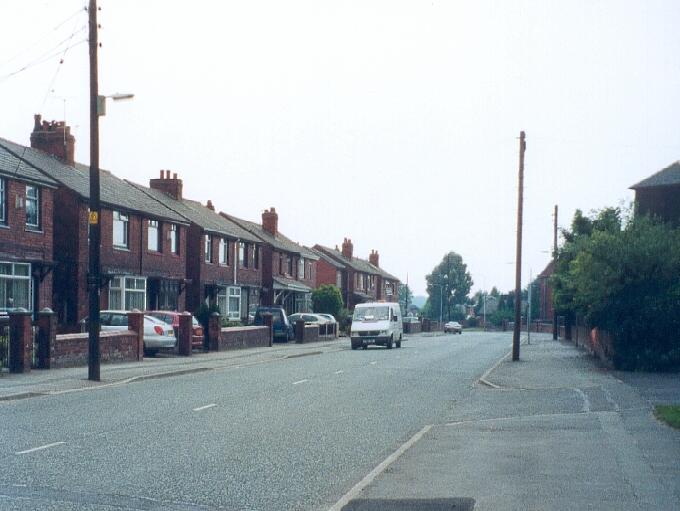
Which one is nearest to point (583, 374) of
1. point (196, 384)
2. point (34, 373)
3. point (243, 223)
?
point (196, 384)

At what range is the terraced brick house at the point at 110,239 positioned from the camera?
123 feet

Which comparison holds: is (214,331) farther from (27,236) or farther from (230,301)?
(230,301)

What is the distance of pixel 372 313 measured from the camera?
42.7m

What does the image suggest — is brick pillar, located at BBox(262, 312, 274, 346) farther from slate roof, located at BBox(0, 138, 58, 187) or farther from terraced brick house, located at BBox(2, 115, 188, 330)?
slate roof, located at BBox(0, 138, 58, 187)

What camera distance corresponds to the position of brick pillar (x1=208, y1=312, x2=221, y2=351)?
119ft

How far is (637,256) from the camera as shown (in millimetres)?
26203

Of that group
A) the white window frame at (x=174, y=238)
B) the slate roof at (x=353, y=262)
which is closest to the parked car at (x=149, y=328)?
the white window frame at (x=174, y=238)

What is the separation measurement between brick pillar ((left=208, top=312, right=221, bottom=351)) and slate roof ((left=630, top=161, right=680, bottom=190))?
1180 inches

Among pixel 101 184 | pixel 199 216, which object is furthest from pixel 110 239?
pixel 199 216

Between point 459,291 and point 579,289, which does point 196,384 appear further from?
point 459,291

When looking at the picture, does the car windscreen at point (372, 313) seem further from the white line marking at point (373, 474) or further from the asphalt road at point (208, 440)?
the white line marking at point (373, 474)

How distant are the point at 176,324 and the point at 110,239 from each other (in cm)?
789

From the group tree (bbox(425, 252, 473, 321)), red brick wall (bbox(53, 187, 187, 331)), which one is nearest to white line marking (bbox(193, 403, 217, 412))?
red brick wall (bbox(53, 187, 187, 331))

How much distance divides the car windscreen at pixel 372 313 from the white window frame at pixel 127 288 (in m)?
9.88
